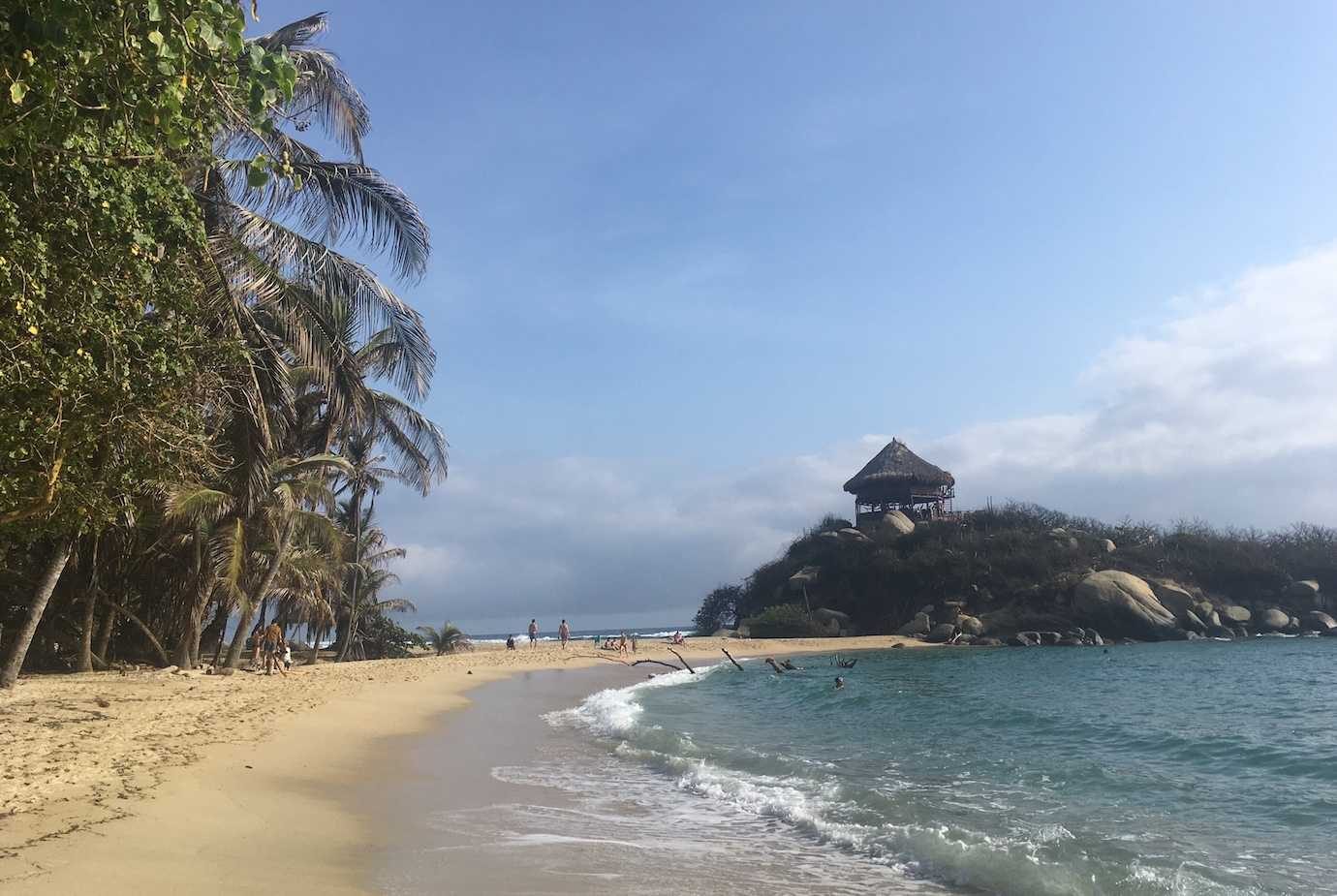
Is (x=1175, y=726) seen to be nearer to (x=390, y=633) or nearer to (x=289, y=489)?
(x=289, y=489)

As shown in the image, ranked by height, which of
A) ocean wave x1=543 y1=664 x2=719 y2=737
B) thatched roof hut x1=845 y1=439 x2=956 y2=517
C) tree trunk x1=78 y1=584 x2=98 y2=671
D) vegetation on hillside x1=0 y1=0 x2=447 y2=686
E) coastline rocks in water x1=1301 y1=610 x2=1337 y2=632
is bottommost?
coastline rocks in water x1=1301 y1=610 x2=1337 y2=632

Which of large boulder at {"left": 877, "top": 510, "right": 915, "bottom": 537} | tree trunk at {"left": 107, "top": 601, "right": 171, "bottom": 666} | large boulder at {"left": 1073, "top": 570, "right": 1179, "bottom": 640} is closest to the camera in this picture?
tree trunk at {"left": 107, "top": 601, "right": 171, "bottom": 666}

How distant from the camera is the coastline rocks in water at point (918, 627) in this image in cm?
4994

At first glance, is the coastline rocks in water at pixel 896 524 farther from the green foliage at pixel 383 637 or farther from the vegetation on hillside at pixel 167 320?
the vegetation on hillside at pixel 167 320

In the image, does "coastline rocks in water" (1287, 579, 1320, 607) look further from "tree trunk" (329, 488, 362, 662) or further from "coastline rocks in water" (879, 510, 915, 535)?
"tree trunk" (329, 488, 362, 662)

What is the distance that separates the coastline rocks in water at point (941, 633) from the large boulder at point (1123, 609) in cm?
695

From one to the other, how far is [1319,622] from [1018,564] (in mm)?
17039

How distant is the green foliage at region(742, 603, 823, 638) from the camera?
51250 mm

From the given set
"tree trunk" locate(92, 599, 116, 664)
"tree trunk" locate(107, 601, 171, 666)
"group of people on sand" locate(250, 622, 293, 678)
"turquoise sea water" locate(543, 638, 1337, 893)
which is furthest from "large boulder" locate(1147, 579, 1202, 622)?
"tree trunk" locate(92, 599, 116, 664)

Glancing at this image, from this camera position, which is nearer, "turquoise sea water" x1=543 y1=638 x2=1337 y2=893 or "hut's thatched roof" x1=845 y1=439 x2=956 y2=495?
"turquoise sea water" x1=543 y1=638 x2=1337 y2=893

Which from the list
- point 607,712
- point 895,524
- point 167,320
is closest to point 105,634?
point 607,712

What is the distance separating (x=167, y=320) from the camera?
893 centimetres

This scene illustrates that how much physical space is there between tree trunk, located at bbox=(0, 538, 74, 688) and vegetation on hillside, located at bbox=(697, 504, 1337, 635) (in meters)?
41.6

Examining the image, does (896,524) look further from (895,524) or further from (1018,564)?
(1018,564)
